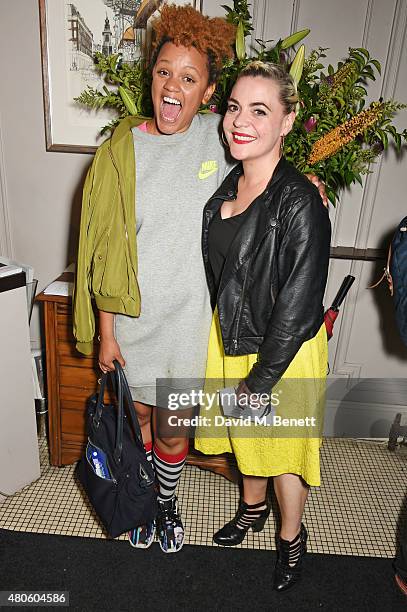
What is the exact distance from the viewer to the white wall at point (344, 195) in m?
2.28

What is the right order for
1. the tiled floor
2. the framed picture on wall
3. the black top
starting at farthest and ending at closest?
the framed picture on wall → the tiled floor → the black top

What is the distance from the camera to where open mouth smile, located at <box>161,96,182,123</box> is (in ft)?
5.15

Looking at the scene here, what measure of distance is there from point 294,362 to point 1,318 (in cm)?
114

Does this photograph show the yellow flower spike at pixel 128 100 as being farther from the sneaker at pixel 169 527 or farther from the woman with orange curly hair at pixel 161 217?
the sneaker at pixel 169 527

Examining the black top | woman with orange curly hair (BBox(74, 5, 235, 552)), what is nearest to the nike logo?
woman with orange curly hair (BBox(74, 5, 235, 552))

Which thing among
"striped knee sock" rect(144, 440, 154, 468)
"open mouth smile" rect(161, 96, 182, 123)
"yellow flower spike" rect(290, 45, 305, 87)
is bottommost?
"striped knee sock" rect(144, 440, 154, 468)

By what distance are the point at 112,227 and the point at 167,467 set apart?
96 cm

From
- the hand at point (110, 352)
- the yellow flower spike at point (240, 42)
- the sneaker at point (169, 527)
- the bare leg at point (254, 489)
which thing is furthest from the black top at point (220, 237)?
the sneaker at point (169, 527)

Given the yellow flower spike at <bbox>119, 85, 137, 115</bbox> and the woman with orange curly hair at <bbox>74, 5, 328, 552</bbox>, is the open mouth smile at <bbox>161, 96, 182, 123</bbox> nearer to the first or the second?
the woman with orange curly hair at <bbox>74, 5, 328, 552</bbox>

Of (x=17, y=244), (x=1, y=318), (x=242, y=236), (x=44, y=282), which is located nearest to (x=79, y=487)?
(x=1, y=318)

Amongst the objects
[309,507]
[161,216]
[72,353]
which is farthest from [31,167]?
[309,507]

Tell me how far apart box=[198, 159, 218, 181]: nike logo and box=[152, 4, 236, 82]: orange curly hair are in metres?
0.26

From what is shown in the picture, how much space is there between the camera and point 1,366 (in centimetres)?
213

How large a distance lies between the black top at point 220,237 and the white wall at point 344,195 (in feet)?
3.67
